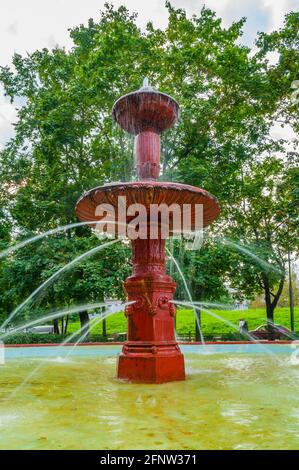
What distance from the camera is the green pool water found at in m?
3.28

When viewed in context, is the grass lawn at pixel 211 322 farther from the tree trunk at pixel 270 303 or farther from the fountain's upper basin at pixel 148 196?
the fountain's upper basin at pixel 148 196

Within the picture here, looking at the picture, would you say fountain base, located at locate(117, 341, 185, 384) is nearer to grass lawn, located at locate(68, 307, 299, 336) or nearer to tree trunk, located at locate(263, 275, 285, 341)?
tree trunk, located at locate(263, 275, 285, 341)

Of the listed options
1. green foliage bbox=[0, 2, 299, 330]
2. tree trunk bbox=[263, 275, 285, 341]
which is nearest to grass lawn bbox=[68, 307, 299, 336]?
tree trunk bbox=[263, 275, 285, 341]

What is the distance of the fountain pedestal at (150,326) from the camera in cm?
640

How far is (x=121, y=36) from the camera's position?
1634 centimetres

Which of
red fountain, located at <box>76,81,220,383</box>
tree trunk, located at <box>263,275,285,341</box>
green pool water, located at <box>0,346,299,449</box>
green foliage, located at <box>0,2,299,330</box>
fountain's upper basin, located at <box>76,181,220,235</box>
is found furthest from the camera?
tree trunk, located at <box>263,275,285,341</box>

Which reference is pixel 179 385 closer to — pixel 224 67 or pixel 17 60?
pixel 224 67

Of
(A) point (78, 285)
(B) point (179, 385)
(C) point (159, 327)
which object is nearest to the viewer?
(B) point (179, 385)

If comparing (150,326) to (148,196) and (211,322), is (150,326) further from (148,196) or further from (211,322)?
(211,322)

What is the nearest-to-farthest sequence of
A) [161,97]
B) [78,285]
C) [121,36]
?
[161,97] < [78,285] < [121,36]

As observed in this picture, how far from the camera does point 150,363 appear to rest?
6.34 m

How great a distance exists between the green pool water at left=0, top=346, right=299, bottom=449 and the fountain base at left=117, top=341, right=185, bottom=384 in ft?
0.89

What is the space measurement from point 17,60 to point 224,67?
352 inches
